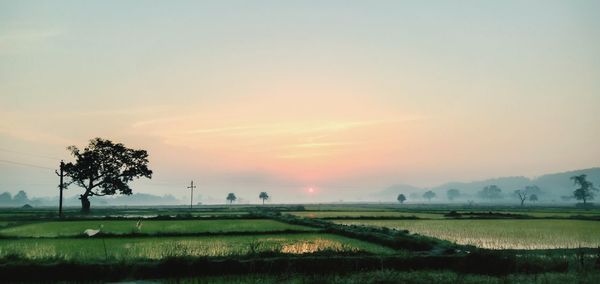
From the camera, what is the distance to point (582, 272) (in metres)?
13.7

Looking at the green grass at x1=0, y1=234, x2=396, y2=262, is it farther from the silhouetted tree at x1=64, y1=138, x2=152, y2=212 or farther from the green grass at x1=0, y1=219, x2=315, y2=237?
the silhouetted tree at x1=64, y1=138, x2=152, y2=212

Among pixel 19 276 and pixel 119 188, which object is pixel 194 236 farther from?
pixel 119 188

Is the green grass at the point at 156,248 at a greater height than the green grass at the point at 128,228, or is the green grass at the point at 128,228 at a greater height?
the green grass at the point at 156,248

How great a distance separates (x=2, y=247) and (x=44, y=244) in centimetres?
177

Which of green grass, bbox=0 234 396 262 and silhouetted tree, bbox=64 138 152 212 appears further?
silhouetted tree, bbox=64 138 152 212

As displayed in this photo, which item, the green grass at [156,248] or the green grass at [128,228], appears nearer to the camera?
the green grass at [156,248]

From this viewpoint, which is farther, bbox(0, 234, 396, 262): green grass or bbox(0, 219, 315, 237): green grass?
bbox(0, 219, 315, 237): green grass

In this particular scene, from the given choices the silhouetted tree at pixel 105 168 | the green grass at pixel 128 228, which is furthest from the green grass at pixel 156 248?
the silhouetted tree at pixel 105 168

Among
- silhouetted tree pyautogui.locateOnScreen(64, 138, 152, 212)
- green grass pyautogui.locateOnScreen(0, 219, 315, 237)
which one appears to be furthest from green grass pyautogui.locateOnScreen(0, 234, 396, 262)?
silhouetted tree pyautogui.locateOnScreen(64, 138, 152, 212)

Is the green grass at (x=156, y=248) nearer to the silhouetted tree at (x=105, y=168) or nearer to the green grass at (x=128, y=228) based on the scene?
the green grass at (x=128, y=228)

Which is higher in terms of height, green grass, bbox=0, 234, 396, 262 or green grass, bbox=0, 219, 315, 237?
green grass, bbox=0, 234, 396, 262

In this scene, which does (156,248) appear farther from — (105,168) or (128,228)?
(105,168)

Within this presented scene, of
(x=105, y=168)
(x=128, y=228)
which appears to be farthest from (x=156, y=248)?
(x=105, y=168)

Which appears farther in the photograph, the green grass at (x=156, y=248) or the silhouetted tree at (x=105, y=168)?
the silhouetted tree at (x=105, y=168)
